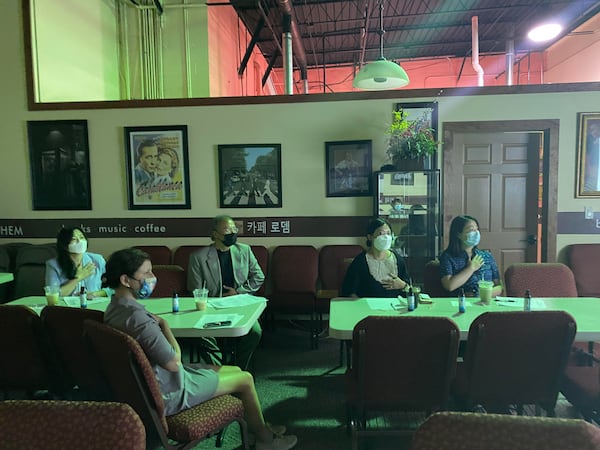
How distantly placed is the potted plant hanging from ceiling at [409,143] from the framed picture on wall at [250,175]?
1272mm

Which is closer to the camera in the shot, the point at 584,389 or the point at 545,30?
the point at 584,389

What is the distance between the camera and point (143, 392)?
1709 millimetres

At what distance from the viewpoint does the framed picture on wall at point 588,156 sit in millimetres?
4348

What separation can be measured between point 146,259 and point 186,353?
6.84 feet

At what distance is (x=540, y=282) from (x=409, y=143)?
6.05 feet

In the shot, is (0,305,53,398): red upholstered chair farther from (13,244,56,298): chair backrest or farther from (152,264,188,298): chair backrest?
(13,244,56,298): chair backrest

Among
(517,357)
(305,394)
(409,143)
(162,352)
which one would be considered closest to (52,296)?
(162,352)

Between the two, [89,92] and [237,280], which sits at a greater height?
[89,92]

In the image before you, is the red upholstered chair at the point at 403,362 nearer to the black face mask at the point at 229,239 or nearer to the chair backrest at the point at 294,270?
the black face mask at the point at 229,239

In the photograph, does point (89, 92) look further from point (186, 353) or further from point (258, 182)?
point (186, 353)

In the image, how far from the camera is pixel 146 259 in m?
2.09

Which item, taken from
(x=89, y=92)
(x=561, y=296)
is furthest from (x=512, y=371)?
(x=89, y=92)

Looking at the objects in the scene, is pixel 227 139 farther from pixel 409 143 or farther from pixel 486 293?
pixel 486 293

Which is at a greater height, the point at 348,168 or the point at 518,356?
the point at 348,168
